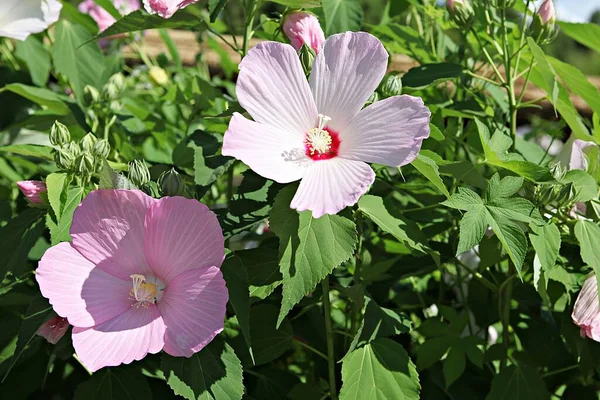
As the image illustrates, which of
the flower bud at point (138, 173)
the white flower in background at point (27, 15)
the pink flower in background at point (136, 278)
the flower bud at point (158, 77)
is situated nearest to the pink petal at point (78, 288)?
the pink flower in background at point (136, 278)

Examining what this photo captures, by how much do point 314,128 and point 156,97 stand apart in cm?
80

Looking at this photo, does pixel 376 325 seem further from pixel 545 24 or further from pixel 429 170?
pixel 545 24

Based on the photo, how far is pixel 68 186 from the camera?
3.13 ft

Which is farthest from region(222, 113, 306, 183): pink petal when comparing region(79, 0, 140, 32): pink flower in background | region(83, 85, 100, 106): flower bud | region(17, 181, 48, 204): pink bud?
region(79, 0, 140, 32): pink flower in background

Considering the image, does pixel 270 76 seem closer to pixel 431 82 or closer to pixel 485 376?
pixel 431 82

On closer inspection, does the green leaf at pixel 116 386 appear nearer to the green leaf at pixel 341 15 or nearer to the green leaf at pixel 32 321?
the green leaf at pixel 32 321

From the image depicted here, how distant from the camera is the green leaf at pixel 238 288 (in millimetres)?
847

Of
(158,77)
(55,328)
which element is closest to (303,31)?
(55,328)

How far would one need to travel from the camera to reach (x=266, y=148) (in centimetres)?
86

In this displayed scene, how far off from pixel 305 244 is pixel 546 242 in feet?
1.05

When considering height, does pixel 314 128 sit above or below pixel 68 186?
above

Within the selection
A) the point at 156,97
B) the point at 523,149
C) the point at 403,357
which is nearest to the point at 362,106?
the point at 403,357

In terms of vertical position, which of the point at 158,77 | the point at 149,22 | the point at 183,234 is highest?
the point at 149,22

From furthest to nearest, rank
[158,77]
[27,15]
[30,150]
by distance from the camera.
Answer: [158,77] < [27,15] < [30,150]
